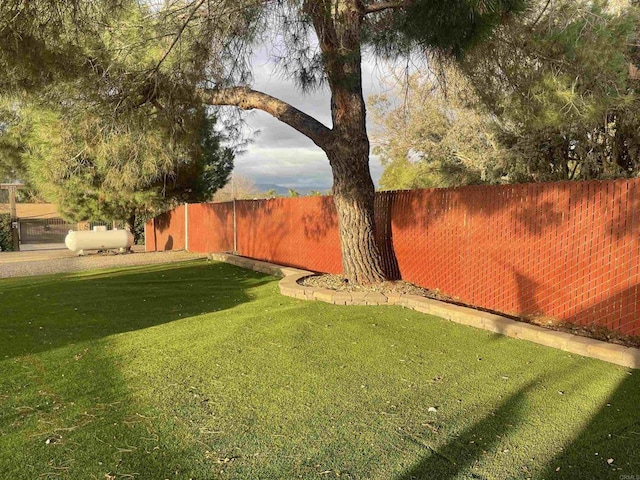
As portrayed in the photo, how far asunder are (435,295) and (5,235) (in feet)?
69.1

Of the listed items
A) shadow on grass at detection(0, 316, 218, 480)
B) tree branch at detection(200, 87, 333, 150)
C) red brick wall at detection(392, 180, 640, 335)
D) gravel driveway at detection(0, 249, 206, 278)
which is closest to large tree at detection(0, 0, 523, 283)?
tree branch at detection(200, 87, 333, 150)

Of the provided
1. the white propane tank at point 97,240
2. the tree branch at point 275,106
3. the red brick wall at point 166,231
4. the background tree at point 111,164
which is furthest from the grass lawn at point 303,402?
the red brick wall at point 166,231

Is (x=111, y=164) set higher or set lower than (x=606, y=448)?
higher

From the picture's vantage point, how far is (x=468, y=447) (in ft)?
9.23

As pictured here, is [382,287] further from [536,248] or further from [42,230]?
[42,230]

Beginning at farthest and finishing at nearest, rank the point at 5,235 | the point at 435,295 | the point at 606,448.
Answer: the point at 5,235, the point at 435,295, the point at 606,448

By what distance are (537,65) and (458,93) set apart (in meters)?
1.80

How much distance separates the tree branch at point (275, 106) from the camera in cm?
729

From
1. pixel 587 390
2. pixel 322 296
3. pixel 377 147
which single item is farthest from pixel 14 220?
pixel 587 390

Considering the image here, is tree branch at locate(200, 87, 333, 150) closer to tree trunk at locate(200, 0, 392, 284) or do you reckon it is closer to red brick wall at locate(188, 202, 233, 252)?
tree trunk at locate(200, 0, 392, 284)

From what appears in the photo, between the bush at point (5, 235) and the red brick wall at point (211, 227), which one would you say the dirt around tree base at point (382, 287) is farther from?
the bush at point (5, 235)

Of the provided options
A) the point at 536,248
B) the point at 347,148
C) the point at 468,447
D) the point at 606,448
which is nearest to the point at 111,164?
the point at 347,148

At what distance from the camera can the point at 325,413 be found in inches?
128

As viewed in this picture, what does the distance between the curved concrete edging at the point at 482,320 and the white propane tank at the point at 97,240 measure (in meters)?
10.5
